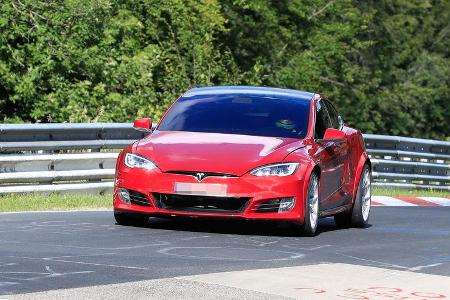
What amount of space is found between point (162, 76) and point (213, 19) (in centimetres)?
195

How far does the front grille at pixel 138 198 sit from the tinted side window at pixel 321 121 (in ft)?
6.62

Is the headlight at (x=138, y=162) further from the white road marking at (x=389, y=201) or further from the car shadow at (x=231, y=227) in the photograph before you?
the white road marking at (x=389, y=201)

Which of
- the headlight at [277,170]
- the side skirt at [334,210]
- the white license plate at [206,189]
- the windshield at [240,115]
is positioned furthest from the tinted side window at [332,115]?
the white license plate at [206,189]

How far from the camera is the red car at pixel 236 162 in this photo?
13242mm

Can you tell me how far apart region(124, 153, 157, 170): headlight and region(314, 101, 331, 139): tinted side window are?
1930 mm

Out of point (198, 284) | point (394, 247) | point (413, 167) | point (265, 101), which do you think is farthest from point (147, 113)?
point (198, 284)

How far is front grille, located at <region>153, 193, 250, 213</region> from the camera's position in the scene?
522 inches

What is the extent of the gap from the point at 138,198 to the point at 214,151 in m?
0.83

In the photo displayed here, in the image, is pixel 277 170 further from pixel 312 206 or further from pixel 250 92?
pixel 250 92

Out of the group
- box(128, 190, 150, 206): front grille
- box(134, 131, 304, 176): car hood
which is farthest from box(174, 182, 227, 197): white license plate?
box(128, 190, 150, 206): front grille

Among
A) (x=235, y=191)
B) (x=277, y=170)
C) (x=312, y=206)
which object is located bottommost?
(x=312, y=206)

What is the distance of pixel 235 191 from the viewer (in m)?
13.2

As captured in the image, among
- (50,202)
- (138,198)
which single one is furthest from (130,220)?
(50,202)

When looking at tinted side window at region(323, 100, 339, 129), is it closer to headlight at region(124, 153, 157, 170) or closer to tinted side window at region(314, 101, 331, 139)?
tinted side window at region(314, 101, 331, 139)
